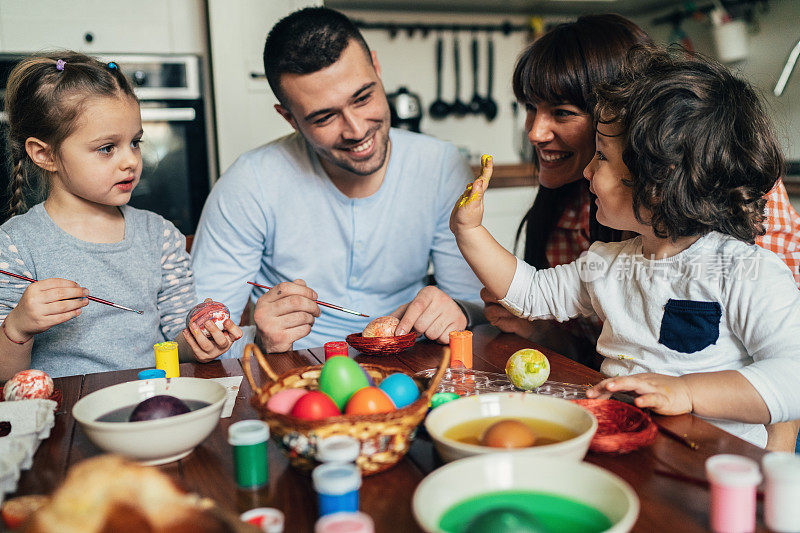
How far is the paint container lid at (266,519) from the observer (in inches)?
26.4

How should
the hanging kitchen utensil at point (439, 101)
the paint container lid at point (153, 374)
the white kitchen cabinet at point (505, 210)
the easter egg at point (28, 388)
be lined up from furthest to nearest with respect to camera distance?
the hanging kitchen utensil at point (439, 101) < the white kitchen cabinet at point (505, 210) < the paint container lid at point (153, 374) < the easter egg at point (28, 388)

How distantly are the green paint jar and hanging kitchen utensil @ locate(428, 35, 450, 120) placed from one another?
3414mm

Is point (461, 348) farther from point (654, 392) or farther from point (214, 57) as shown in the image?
point (214, 57)

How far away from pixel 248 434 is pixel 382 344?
0.56 m

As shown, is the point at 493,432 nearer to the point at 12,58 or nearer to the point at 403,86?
the point at 12,58

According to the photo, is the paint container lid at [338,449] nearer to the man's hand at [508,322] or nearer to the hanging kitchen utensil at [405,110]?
the man's hand at [508,322]

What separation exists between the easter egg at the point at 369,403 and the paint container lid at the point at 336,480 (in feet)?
0.38

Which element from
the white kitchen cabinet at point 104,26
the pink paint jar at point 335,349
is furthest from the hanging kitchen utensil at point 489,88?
the pink paint jar at point 335,349

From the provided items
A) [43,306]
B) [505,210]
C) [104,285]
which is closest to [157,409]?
[43,306]

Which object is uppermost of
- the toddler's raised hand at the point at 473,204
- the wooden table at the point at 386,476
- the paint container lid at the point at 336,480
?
the toddler's raised hand at the point at 473,204

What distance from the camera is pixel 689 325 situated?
117 cm

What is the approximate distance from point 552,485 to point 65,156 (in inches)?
50.6

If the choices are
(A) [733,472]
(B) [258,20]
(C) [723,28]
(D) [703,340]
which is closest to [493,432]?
(A) [733,472]

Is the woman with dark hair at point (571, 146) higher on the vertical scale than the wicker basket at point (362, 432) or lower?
higher
